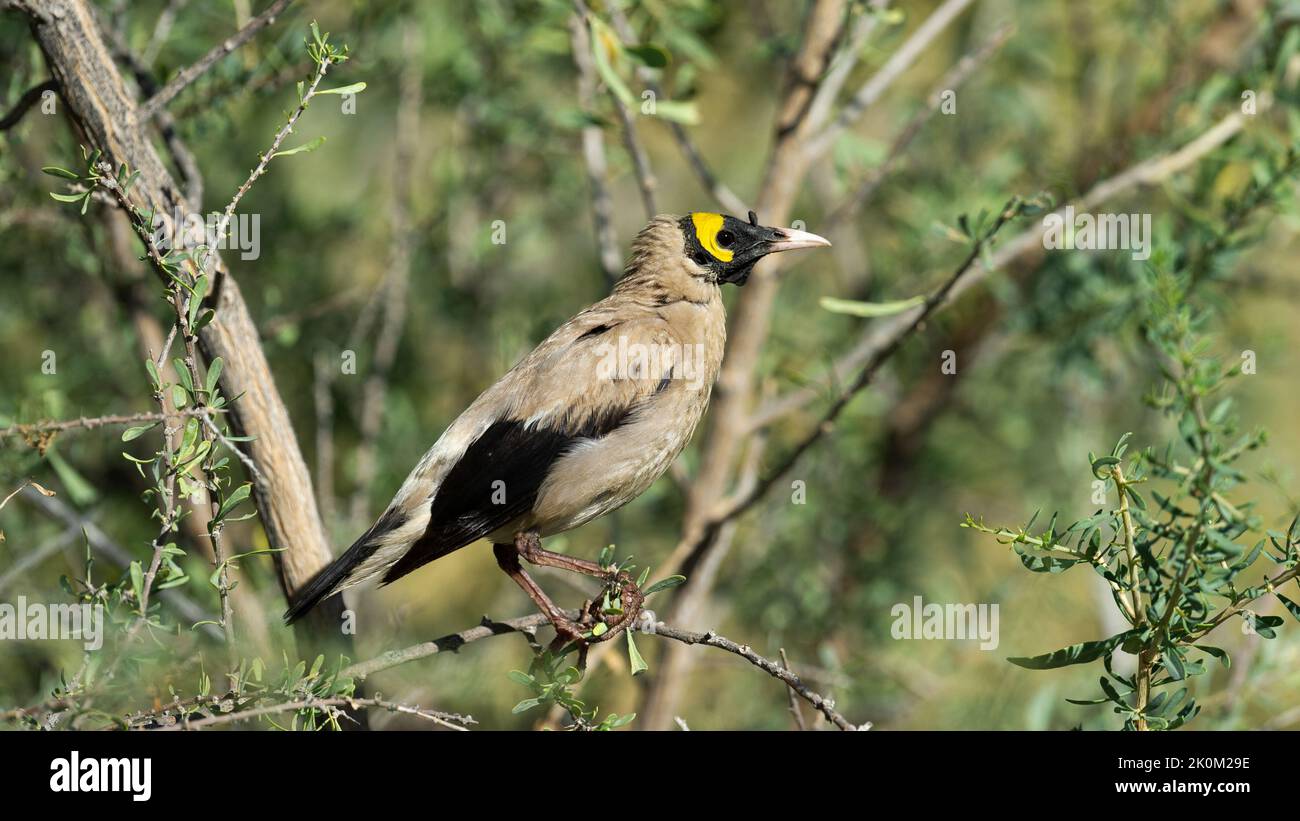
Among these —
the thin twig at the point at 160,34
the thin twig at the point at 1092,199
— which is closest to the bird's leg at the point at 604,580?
the thin twig at the point at 1092,199

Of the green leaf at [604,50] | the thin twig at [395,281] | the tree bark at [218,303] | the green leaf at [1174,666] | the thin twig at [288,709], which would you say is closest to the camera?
the thin twig at [288,709]

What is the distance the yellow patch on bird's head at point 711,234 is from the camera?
4523 millimetres

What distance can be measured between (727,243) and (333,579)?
2.01 m

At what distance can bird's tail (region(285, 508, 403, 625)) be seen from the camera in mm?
3301

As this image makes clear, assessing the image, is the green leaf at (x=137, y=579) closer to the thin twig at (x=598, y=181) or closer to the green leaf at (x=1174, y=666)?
the green leaf at (x=1174, y=666)

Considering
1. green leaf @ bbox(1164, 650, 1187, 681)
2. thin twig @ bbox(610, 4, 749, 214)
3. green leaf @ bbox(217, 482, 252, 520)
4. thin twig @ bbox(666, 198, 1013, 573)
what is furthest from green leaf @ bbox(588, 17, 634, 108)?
green leaf @ bbox(1164, 650, 1187, 681)

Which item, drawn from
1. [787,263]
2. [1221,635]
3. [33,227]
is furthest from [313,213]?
[1221,635]

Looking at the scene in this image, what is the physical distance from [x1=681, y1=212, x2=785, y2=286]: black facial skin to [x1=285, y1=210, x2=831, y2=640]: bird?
18 cm

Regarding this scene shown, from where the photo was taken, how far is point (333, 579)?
330 centimetres

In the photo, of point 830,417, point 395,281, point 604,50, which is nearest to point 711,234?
point 604,50

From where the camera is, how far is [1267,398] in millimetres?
6863

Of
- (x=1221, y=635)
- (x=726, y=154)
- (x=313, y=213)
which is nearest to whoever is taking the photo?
(x=1221, y=635)
